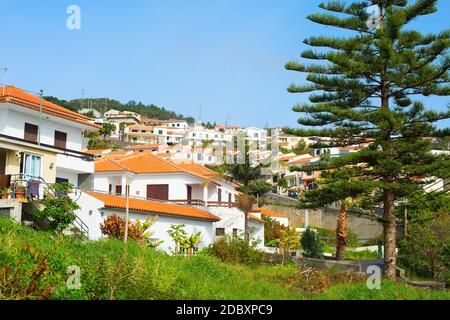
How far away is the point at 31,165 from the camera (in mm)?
19812

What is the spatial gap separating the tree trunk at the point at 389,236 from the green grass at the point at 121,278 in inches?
155

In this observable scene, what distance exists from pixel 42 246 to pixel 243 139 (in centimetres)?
2142

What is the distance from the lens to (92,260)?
11.4 meters

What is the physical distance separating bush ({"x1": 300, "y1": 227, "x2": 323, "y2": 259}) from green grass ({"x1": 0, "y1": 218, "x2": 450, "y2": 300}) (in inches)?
560

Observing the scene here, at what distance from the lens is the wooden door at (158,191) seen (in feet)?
97.0

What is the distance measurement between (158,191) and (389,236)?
13.7 metres

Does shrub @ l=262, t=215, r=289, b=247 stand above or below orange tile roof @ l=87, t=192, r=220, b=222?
below

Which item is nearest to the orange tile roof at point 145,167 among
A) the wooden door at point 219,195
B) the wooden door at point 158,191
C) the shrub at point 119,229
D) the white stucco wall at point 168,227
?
the wooden door at point 158,191

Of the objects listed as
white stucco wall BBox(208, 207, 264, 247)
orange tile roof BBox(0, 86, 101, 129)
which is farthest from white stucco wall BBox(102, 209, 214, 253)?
orange tile roof BBox(0, 86, 101, 129)

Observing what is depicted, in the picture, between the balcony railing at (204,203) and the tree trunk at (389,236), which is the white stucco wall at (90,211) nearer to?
the balcony railing at (204,203)

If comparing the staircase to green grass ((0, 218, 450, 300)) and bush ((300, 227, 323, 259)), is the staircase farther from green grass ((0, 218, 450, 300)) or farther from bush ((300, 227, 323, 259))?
bush ((300, 227, 323, 259))

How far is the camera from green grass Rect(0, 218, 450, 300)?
9195 millimetres

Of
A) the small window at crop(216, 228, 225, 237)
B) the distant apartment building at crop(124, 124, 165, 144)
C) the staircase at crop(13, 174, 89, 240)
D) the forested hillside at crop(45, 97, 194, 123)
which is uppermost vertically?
the forested hillside at crop(45, 97, 194, 123)

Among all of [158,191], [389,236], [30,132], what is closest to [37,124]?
[30,132]
